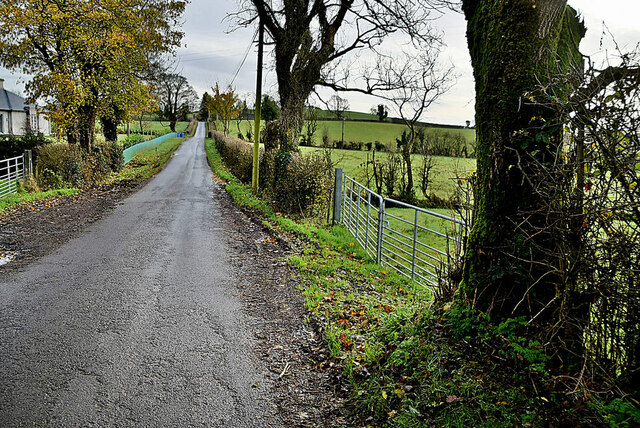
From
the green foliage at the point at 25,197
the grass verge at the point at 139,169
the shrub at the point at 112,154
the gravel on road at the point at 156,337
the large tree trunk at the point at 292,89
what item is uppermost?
the large tree trunk at the point at 292,89

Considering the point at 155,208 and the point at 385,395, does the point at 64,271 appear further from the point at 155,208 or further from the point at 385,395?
the point at 155,208

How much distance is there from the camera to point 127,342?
5016mm

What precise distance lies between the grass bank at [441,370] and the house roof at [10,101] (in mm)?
58425

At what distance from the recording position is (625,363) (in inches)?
124

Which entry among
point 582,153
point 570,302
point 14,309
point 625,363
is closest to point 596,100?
point 582,153

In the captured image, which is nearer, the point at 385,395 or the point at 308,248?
the point at 385,395

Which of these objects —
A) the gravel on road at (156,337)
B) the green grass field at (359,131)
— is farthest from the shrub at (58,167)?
the green grass field at (359,131)

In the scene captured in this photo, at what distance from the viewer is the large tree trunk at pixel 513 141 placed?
389 cm

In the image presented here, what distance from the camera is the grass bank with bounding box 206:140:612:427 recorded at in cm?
325

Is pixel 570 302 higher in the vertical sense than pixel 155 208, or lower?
higher

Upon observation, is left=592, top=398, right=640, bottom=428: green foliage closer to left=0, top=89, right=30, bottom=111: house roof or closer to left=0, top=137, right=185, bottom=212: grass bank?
left=0, top=137, right=185, bottom=212: grass bank

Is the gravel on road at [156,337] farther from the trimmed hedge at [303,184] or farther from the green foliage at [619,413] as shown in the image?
the trimmed hedge at [303,184]

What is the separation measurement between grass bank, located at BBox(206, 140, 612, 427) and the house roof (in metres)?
58.4

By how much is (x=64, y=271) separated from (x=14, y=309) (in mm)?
1793
